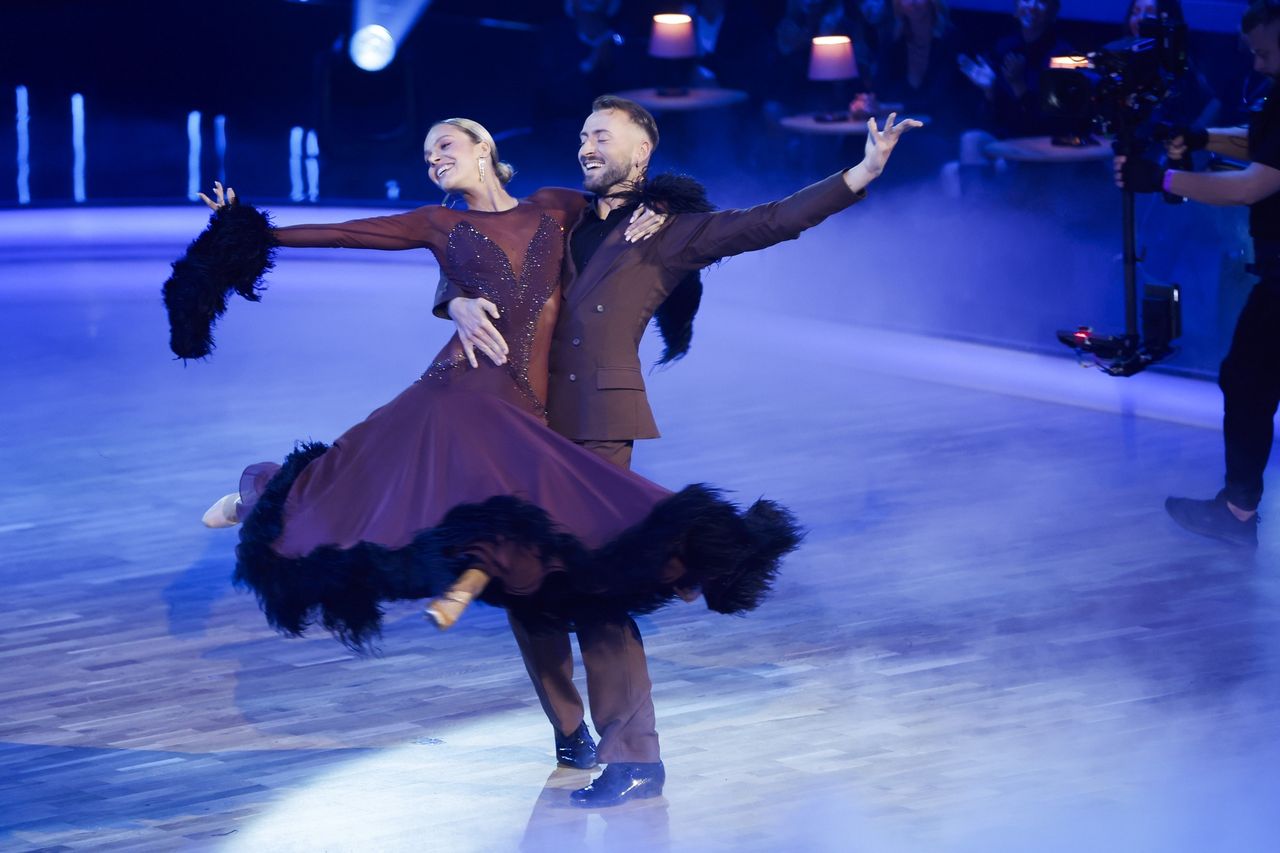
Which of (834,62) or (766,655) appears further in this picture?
(834,62)

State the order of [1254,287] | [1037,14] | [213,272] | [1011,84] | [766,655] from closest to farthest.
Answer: [213,272] < [766,655] < [1254,287] < [1037,14] < [1011,84]

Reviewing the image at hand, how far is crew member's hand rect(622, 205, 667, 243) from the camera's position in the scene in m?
3.83

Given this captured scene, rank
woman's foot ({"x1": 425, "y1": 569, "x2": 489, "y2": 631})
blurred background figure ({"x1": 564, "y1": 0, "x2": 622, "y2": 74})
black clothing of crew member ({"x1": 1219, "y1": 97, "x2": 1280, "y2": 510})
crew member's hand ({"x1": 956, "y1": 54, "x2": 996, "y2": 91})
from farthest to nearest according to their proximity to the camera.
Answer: blurred background figure ({"x1": 564, "y1": 0, "x2": 622, "y2": 74}) → crew member's hand ({"x1": 956, "y1": 54, "x2": 996, "y2": 91}) → black clothing of crew member ({"x1": 1219, "y1": 97, "x2": 1280, "y2": 510}) → woman's foot ({"x1": 425, "y1": 569, "x2": 489, "y2": 631})

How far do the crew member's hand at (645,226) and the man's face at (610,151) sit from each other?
104 millimetres

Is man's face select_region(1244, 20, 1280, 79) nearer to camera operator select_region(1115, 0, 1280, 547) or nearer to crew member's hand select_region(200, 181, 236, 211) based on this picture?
camera operator select_region(1115, 0, 1280, 547)

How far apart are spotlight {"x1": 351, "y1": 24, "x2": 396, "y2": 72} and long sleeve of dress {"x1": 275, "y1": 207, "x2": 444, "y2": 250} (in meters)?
8.04

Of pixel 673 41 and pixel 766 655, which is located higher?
pixel 673 41

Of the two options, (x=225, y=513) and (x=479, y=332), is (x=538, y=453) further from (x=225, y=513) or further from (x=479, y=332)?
(x=225, y=513)

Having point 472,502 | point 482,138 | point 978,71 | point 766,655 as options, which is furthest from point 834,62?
point 472,502

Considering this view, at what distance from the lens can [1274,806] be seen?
11.9 feet

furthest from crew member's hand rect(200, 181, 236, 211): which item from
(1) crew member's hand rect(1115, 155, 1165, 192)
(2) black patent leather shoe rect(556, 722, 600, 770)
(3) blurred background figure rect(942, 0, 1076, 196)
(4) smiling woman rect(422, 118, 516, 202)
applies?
(3) blurred background figure rect(942, 0, 1076, 196)

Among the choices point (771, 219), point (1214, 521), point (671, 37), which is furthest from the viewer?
point (671, 37)

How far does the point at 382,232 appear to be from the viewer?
3.91m

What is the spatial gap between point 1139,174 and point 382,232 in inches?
102
